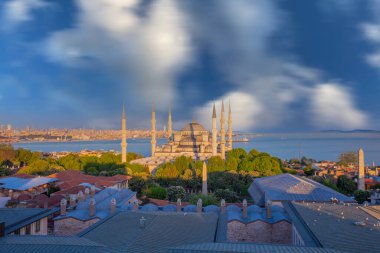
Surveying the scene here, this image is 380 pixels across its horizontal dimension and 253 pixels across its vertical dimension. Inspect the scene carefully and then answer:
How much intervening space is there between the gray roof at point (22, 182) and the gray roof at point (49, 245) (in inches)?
561

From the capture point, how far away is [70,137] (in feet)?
627

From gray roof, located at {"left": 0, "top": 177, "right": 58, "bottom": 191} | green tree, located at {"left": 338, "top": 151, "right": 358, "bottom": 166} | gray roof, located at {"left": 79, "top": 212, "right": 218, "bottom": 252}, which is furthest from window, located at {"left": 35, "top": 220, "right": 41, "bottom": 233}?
green tree, located at {"left": 338, "top": 151, "right": 358, "bottom": 166}

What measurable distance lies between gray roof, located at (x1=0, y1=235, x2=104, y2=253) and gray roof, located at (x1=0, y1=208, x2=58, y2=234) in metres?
1.42

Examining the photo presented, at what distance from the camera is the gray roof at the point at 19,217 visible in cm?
851

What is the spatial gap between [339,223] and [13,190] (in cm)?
1789

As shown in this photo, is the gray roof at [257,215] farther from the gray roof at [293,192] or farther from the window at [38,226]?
the window at [38,226]

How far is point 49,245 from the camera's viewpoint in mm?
6520

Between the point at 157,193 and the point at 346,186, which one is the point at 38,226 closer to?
the point at 157,193

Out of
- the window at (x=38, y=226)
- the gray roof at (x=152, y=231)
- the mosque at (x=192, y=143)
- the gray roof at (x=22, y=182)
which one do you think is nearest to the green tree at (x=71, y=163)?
the mosque at (x=192, y=143)

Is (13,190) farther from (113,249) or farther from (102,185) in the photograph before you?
(113,249)

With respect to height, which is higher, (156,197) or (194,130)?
(194,130)

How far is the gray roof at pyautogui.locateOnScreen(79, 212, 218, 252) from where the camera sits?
7004 mm

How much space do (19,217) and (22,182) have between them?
13162 mm

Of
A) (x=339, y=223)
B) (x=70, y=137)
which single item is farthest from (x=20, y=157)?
(x=70, y=137)
